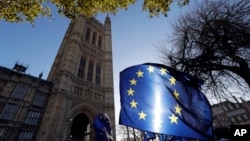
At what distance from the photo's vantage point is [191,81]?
6309 millimetres

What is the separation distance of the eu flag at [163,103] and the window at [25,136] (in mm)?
19809

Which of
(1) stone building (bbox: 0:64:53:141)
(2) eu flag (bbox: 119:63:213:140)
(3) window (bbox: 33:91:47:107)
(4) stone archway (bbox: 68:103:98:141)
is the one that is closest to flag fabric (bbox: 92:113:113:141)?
(2) eu flag (bbox: 119:63:213:140)

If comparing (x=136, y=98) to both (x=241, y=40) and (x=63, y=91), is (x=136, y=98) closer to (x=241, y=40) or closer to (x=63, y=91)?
(x=241, y=40)

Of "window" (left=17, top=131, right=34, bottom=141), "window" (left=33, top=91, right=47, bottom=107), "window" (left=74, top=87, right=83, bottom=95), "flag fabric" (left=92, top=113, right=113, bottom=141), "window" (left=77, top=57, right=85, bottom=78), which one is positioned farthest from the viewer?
"window" (left=77, top=57, right=85, bottom=78)

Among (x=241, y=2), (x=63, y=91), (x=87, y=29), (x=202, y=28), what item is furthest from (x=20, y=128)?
(x=87, y=29)

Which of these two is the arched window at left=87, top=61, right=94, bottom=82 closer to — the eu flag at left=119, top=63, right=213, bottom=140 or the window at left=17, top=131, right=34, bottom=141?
the window at left=17, top=131, right=34, bottom=141

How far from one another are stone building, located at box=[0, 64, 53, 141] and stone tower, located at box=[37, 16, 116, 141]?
3.76ft

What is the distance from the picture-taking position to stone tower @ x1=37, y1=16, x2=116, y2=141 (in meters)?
22.3

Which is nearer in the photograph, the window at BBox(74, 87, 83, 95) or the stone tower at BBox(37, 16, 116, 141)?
the stone tower at BBox(37, 16, 116, 141)

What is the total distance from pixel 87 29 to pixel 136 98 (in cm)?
3673

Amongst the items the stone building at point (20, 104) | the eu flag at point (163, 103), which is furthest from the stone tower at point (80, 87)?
the eu flag at point (163, 103)

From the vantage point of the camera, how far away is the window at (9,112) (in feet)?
61.6

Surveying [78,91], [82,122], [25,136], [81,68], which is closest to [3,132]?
[25,136]

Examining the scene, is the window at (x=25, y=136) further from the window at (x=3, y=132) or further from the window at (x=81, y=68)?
the window at (x=81, y=68)
